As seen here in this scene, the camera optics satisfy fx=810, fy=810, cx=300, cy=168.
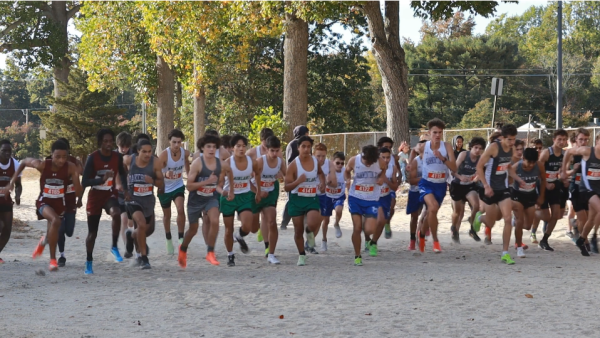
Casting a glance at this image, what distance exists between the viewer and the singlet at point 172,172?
11.9 meters

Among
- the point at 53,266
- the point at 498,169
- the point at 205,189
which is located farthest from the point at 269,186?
the point at 498,169

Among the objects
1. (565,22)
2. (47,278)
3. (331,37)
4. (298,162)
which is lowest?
(47,278)

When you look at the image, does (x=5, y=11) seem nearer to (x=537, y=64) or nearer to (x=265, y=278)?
(x=265, y=278)

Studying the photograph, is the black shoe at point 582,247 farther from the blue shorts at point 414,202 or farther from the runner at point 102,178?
the runner at point 102,178

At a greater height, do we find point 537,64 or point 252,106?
point 537,64

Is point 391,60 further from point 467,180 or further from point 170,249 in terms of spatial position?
point 170,249

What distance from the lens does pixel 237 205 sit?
10.9 metres

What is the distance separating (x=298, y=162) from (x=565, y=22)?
260 feet

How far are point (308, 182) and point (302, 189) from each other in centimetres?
13

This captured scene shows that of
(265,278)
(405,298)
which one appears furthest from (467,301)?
(265,278)

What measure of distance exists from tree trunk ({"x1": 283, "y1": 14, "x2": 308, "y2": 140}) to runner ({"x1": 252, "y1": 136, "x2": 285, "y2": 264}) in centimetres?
1182

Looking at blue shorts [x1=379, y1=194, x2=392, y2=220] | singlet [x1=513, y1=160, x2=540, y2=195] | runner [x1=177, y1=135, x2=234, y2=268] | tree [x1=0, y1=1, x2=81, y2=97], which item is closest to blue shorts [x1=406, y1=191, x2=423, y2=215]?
blue shorts [x1=379, y1=194, x2=392, y2=220]

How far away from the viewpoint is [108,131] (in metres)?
10.7

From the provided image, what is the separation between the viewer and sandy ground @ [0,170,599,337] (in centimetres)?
701
